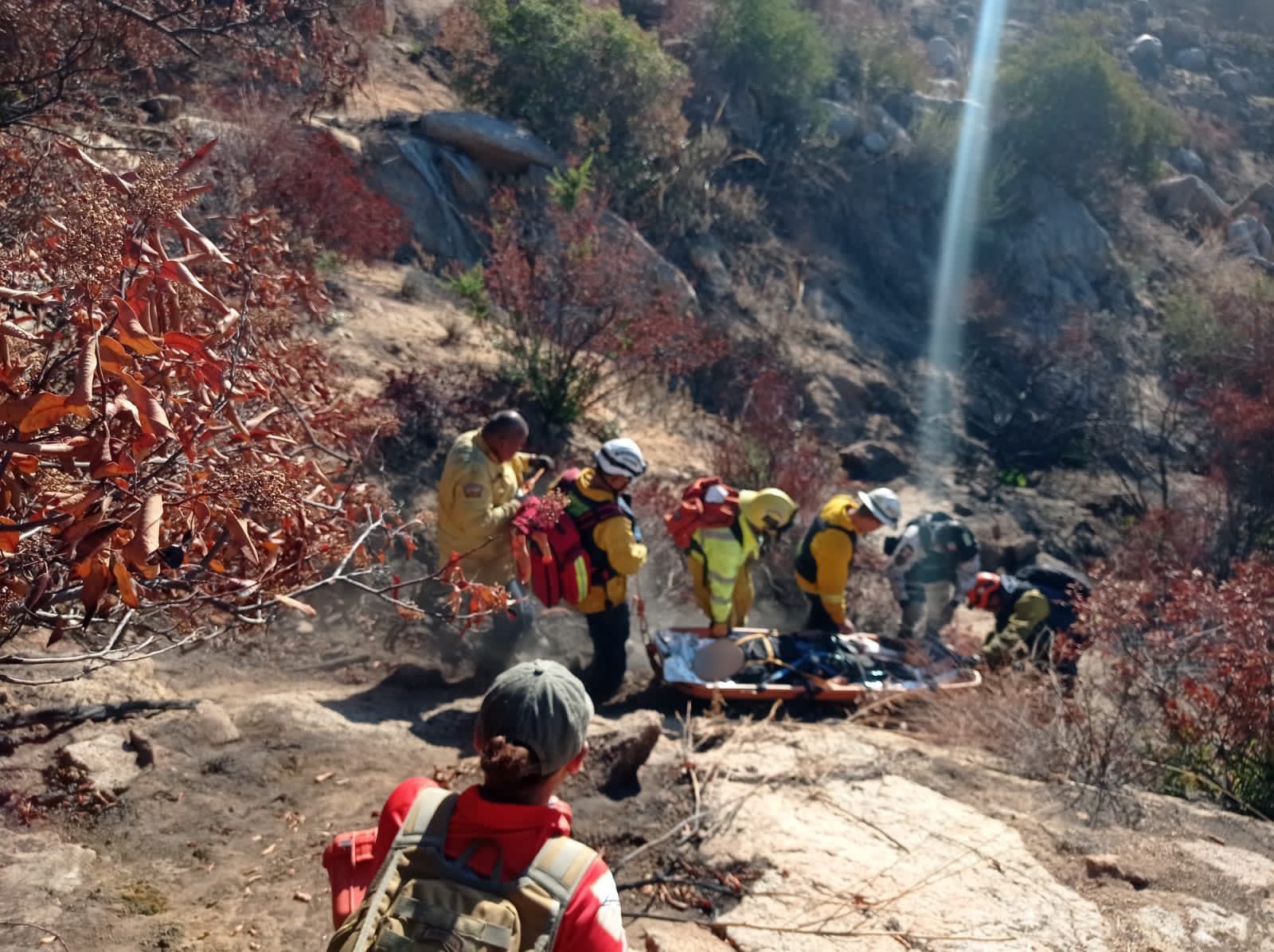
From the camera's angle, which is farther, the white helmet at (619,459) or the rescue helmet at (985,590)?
the rescue helmet at (985,590)

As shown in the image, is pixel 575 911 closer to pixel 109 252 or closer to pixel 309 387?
pixel 109 252

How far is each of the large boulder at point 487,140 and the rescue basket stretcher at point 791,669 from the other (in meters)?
10.6

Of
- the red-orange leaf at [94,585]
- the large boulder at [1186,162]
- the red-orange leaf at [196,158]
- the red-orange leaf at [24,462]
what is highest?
the large boulder at [1186,162]

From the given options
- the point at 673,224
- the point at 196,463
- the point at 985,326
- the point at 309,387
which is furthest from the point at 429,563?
the point at 985,326

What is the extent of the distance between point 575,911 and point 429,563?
6.76 meters

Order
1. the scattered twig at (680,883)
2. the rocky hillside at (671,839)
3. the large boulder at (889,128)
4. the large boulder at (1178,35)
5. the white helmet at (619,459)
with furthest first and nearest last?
the large boulder at (1178,35) < the large boulder at (889,128) < the white helmet at (619,459) < the scattered twig at (680,883) < the rocky hillside at (671,839)

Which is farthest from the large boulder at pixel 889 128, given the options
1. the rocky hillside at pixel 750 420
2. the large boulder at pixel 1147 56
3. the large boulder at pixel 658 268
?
the large boulder at pixel 1147 56

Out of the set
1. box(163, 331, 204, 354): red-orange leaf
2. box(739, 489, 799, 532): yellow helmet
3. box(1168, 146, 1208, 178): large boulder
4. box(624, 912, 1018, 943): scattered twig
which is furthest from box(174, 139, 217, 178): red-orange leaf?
box(1168, 146, 1208, 178): large boulder

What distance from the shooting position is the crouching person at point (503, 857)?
1.89 m

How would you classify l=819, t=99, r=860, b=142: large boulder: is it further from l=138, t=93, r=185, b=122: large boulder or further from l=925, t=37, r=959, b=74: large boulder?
l=138, t=93, r=185, b=122: large boulder

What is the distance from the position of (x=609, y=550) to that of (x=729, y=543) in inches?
43.9

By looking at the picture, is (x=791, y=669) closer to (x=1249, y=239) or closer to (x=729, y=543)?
(x=729, y=543)

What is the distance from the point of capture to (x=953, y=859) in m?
4.53

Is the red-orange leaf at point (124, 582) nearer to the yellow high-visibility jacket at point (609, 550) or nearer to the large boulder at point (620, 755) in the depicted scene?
the large boulder at point (620, 755)
